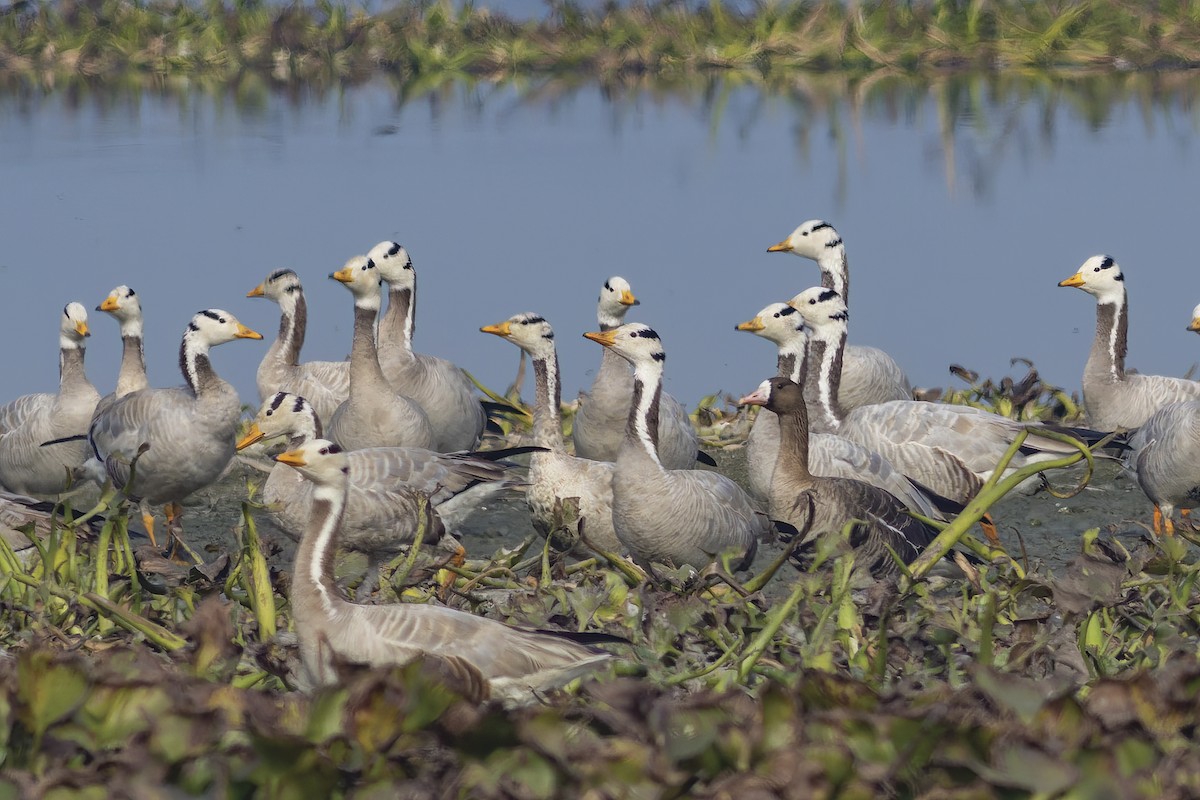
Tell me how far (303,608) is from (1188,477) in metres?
5.81

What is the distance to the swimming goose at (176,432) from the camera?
10.9 m

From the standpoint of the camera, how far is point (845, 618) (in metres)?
5.54

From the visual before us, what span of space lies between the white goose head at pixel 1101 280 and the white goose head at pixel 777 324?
300 centimetres

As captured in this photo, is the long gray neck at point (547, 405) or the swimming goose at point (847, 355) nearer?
the long gray neck at point (547, 405)

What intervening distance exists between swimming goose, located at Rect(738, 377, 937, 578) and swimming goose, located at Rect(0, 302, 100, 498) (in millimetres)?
5087

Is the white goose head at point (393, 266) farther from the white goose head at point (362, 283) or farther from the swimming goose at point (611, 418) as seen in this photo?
the swimming goose at point (611, 418)

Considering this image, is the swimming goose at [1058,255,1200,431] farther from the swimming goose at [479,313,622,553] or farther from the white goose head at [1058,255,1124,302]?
the swimming goose at [479,313,622,553]

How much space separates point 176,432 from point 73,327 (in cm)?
225

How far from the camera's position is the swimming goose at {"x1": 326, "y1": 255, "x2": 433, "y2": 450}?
436 inches

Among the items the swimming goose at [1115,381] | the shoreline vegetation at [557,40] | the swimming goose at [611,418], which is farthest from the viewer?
the shoreline vegetation at [557,40]

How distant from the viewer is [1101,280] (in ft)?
43.2

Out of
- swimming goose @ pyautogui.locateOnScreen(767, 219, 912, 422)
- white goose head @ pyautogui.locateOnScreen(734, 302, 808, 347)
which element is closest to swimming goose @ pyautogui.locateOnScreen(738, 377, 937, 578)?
white goose head @ pyautogui.locateOnScreen(734, 302, 808, 347)

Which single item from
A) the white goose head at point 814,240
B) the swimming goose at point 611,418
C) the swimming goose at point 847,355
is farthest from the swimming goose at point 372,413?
the white goose head at point 814,240

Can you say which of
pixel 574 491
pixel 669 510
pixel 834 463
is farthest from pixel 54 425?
pixel 834 463
